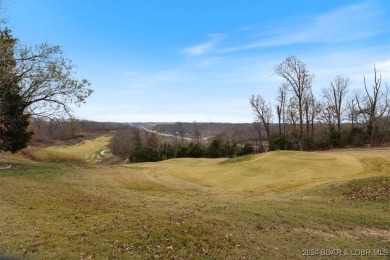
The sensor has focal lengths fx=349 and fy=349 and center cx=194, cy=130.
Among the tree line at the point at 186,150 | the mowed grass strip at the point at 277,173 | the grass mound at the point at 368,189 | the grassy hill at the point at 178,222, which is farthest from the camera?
the tree line at the point at 186,150

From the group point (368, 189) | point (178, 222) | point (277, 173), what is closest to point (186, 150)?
point (277, 173)

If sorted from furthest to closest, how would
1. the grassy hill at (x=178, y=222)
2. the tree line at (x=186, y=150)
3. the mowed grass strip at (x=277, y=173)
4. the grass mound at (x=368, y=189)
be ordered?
the tree line at (x=186, y=150)
the mowed grass strip at (x=277, y=173)
the grass mound at (x=368, y=189)
the grassy hill at (x=178, y=222)

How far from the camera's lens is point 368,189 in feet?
57.2

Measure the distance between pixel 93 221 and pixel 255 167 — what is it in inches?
835

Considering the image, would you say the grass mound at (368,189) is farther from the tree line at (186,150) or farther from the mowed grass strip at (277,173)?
the tree line at (186,150)

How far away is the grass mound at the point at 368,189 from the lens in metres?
16.5

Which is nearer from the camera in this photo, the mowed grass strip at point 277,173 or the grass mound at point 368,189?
the grass mound at point 368,189

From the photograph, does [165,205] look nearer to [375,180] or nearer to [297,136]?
[375,180]

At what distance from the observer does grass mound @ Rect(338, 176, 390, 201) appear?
54.0 feet

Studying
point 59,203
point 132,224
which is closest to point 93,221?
point 132,224

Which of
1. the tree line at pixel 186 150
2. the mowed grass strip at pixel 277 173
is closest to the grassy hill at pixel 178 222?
the mowed grass strip at pixel 277 173

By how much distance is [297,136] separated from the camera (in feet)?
206

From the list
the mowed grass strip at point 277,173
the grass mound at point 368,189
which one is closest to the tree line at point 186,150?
the mowed grass strip at point 277,173

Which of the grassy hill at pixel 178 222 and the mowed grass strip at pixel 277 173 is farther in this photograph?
the mowed grass strip at pixel 277 173
